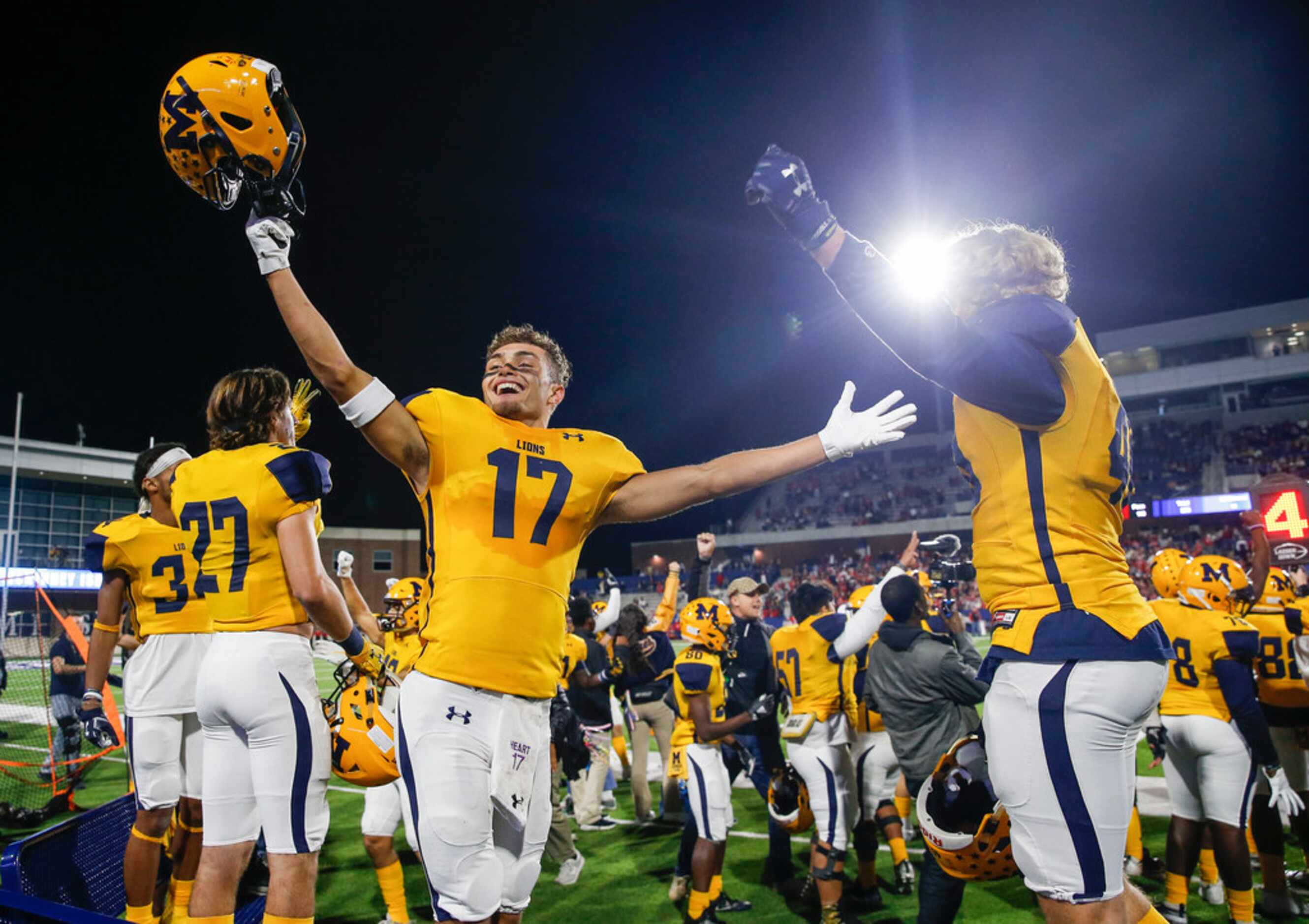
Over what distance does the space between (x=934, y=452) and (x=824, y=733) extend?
167 feet

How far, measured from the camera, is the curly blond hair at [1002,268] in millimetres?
2707

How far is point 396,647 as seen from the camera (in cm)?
641

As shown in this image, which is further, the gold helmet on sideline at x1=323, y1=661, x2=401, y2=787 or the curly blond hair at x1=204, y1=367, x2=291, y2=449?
the curly blond hair at x1=204, y1=367, x2=291, y2=449

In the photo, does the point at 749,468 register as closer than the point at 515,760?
No

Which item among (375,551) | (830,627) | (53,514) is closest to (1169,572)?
(830,627)

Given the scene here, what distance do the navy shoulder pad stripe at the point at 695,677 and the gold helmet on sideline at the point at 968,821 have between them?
3418 millimetres

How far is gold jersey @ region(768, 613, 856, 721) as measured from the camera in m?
6.34

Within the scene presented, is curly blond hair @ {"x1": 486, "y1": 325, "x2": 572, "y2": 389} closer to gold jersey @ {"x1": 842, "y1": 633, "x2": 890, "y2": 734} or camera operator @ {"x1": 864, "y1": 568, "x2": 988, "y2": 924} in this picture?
camera operator @ {"x1": 864, "y1": 568, "x2": 988, "y2": 924}

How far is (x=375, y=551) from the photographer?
52250 millimetres

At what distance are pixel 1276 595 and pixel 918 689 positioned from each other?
3798 mm

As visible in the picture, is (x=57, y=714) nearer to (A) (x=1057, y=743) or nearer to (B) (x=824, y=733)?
(B) (x=824, y=733)

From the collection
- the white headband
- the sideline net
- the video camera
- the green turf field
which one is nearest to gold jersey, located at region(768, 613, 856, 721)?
the green turf field

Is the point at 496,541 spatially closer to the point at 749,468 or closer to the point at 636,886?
the point at 749,468

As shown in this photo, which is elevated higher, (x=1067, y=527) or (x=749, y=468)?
(x=749, y=468)
